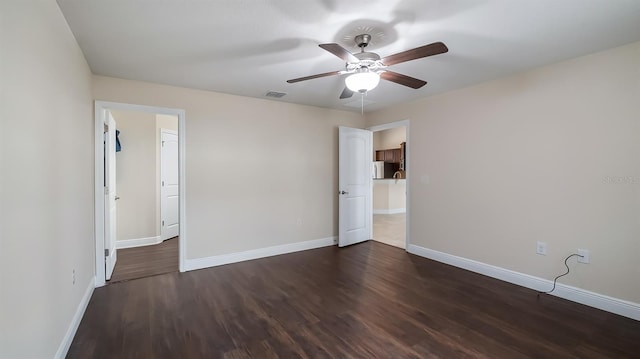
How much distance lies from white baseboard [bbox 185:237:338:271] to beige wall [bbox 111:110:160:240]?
181 centimetres

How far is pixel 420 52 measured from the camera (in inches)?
76.4

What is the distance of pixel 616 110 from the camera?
262 centimetres

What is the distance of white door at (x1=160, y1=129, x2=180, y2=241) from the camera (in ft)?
17.0

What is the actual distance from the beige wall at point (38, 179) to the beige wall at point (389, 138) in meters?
7.43

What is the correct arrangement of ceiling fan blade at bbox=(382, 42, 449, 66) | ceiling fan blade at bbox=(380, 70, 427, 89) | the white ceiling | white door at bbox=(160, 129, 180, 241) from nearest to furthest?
ceiling fan blade at bbox=(382, 42, 449, 66), the white ceiling, ceiling fan blade at bbox=(380, 70, 427, 89), white door at bbox=(160, 129, 180, 241)

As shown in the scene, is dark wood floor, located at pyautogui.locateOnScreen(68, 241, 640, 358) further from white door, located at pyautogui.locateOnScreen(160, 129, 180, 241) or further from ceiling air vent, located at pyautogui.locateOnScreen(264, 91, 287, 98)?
ceiling air vent, located at pyautogui.locateOnScreen(264, 91, 287, 98)

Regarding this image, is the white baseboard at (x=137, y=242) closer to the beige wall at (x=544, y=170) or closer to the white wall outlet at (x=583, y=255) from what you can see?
the beige wall at (x=544, y=170)

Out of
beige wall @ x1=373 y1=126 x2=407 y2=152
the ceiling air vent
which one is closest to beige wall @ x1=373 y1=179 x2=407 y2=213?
beige wall @ x1=373 y1=126 x2=407 y2=152

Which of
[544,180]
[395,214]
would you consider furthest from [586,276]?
[395,214]

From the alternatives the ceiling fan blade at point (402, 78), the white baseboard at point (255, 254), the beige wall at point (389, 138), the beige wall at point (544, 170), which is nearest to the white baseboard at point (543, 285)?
the beige wall at point (544, 170)

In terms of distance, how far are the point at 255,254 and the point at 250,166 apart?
4.24ft

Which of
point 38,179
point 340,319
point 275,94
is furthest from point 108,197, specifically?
point 340,319

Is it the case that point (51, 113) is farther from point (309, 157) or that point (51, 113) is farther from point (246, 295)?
point (309, 157)

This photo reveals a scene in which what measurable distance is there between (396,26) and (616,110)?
221 centimetres
